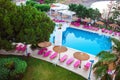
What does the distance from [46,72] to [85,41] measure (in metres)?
11.4

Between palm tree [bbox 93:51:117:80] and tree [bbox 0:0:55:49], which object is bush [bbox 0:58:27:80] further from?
palm tree [bbox 93:51:117:80]

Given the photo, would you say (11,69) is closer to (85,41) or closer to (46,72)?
(46,72)

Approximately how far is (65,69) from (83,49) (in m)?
7.04

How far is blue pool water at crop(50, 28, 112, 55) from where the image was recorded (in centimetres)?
2675

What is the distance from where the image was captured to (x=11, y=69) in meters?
17.4

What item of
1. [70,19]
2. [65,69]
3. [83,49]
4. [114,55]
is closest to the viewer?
[114,55]

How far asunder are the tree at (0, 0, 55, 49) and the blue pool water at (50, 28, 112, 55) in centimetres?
805

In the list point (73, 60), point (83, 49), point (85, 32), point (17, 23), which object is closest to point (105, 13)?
point (85, 32)

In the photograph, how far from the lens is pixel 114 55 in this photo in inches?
533

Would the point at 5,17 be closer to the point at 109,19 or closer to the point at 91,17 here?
the point at 91,17

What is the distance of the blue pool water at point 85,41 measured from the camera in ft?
87.8

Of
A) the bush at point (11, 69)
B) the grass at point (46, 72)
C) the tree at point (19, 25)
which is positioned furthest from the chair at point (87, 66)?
the bush at point (11, 69)

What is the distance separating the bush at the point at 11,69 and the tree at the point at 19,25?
241 centimetres

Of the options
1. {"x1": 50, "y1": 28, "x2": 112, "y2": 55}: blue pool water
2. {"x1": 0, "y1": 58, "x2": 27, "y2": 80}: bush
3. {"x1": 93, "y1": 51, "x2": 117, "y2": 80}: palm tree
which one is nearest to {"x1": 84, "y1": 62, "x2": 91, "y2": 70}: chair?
{"x1": 50, "y1": 28, "x2": 112, "y2": 55}: blue pool water
